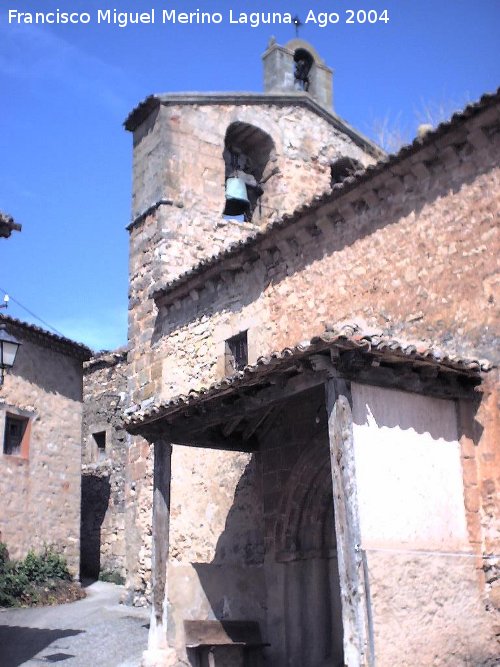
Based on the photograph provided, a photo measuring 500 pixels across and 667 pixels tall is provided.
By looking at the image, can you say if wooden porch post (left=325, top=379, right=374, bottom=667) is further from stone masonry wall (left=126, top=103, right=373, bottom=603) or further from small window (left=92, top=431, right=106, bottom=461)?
small window (left=92, top=431, right=106, bottom=461)

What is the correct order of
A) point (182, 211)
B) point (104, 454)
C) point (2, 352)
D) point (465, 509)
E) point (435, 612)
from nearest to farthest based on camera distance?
point (435, 612) < point (465, 509) < point (2, 352) < point (182, 211) < point (104, 454)

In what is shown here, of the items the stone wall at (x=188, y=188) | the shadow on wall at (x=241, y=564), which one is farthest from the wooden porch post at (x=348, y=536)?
the stone wall at (x=188, y=188)

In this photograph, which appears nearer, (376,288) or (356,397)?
(356,397)

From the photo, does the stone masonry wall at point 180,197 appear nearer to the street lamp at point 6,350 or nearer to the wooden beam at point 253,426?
the wooden beam at point 253,426

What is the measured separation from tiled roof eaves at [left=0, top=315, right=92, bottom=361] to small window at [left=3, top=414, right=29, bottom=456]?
164cm

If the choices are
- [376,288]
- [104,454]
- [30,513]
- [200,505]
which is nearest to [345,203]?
[376,288]

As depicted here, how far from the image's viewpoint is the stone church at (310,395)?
7020 mm

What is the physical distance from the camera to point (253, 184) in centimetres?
1502

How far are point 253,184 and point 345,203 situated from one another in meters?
5.42

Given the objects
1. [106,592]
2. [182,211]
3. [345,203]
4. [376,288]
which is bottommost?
[106,592]

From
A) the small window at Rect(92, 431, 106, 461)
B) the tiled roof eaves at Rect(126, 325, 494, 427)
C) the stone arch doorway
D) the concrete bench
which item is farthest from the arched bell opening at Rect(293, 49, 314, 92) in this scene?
the concrete bench

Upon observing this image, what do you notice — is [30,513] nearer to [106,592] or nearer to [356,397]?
[106,592]

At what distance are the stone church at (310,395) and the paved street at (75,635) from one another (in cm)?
83

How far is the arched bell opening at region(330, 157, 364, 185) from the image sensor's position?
15.9 m
